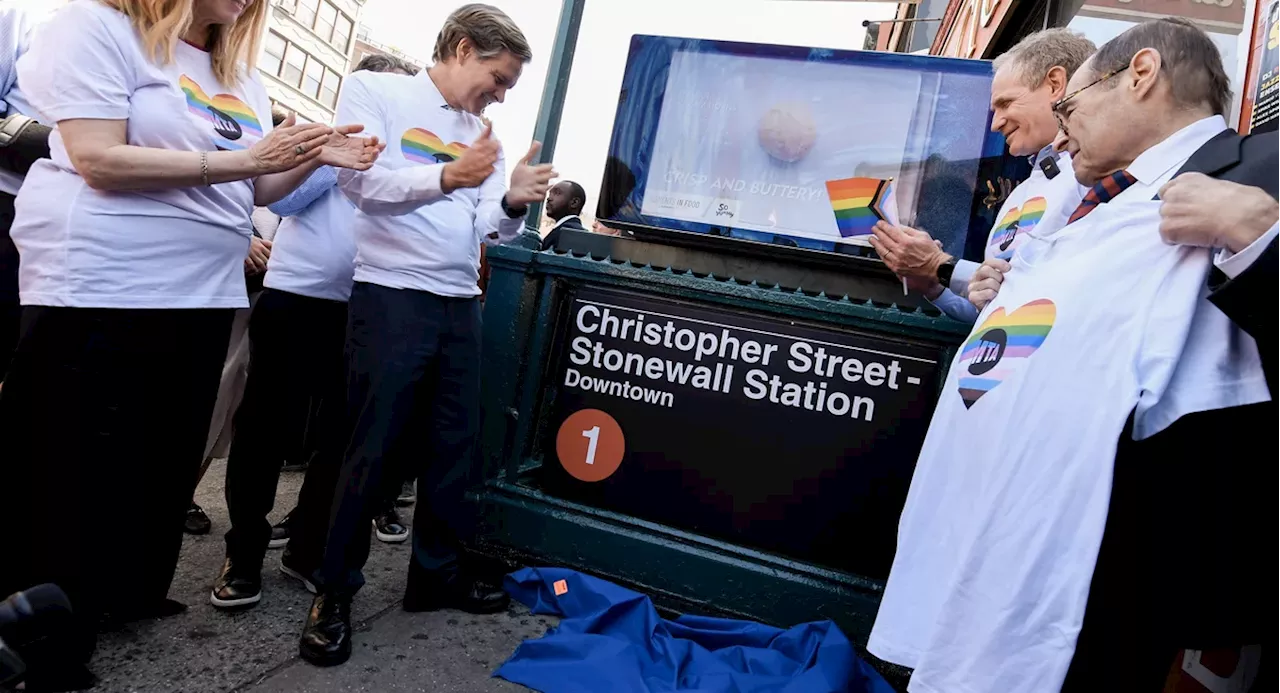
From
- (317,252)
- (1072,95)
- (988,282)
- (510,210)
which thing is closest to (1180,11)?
(1072,95)

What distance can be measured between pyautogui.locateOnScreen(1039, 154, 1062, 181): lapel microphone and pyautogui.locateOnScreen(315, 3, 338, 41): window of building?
45.1 metres

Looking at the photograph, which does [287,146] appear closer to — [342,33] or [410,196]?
[410,196]

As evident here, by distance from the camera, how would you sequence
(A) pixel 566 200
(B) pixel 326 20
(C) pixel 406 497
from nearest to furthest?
(A) pixel 566 200, (C) pixel 406 497, (B) pixel 326 20

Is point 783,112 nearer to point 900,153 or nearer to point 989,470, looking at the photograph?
point 900,153

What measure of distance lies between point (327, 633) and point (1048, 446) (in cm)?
184

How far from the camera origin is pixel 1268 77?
6.18 feet

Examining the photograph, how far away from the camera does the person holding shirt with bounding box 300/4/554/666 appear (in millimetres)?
2268

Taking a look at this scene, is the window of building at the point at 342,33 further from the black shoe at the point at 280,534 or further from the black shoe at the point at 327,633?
the black shoe at the point at 327,633

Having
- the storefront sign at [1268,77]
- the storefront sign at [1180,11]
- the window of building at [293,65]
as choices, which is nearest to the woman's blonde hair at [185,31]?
the storefront sign at [1268,77]

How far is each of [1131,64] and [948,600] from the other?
1.11m

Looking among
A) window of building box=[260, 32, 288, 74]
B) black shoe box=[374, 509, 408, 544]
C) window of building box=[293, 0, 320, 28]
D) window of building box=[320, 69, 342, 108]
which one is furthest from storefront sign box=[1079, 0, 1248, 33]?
window of building box=[320, 69, 342, 108]

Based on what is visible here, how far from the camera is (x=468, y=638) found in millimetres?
2439

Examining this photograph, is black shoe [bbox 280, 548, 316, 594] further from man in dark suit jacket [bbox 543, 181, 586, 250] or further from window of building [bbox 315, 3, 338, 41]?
window of building [bbox 315, 3, 338, 41]

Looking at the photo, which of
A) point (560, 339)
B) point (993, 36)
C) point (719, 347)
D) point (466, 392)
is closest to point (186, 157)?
point (466, 392)
